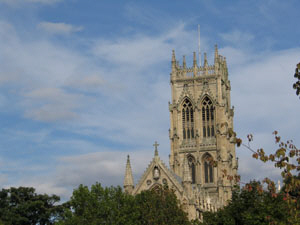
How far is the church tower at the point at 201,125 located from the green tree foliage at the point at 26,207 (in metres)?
18.7

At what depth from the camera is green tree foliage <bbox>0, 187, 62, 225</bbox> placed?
7869 centimetres

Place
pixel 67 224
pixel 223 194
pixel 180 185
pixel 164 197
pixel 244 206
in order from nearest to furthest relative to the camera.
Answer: pixel 244 206 < pixel 67 224 < pixel 164 197 < pixel 180 185 < pixel 223 194

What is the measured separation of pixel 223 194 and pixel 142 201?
85.4 feet

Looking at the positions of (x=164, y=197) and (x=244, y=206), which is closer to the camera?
(x=244, y=206)

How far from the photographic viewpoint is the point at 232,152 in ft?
288

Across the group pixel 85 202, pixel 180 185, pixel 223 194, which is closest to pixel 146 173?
pixel 180 185

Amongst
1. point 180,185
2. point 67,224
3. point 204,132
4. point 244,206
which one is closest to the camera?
point 244,206

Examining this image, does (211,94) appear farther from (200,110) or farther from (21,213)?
(21,213)

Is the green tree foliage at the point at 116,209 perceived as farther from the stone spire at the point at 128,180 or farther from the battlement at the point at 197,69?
the battlement at the point at 197,69

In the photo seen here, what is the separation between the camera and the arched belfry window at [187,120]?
86312mm

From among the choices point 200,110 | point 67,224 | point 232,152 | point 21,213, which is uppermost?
point 200,110

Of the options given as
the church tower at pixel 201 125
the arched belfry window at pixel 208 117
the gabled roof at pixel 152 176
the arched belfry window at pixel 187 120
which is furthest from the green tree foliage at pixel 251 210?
the arched belfry window at pixel 187 120

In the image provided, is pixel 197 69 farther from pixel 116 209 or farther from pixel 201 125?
pixel 116 209

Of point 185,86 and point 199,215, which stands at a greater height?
point 185,86
